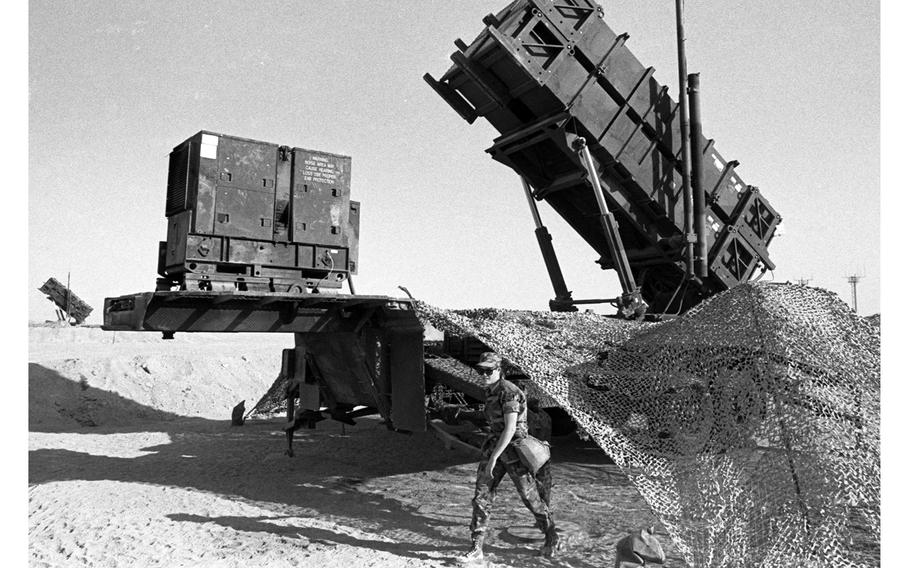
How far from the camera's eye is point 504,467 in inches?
187

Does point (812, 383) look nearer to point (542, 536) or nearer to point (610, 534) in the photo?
point (610, 534)

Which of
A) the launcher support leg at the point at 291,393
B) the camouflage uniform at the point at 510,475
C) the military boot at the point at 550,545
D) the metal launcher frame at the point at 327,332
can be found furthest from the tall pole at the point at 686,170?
the launcher support leg at the point at 291,393

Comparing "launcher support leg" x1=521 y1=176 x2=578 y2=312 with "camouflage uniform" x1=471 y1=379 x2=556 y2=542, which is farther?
"launcher support leg" x1=521 y1=176 x2=578 y2=312

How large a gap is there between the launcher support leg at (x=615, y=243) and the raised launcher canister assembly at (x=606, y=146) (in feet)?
0.06

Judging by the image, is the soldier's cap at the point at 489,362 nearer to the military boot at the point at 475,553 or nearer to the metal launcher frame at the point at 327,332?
the military boot at the point at 475,553

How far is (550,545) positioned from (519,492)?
0.42 metres

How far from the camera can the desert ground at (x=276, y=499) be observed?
4.65 meters

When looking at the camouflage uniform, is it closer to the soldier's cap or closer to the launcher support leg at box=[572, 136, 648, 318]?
the soldier's cap

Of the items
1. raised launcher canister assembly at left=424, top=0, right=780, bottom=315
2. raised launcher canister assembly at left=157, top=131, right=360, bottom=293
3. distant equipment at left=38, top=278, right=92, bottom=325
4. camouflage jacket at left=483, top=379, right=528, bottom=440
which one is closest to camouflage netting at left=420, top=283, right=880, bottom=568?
camouflage jacket at left=483, top=379, right=528, bottom=440

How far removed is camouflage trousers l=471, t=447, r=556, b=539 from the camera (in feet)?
15.1

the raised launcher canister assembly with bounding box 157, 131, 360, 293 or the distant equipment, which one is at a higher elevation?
the raised launcher canister assembly with bounding box 157, 131, 360, 293

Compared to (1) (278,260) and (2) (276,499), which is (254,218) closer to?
(1) (278,260)

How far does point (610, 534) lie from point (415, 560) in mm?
1687
